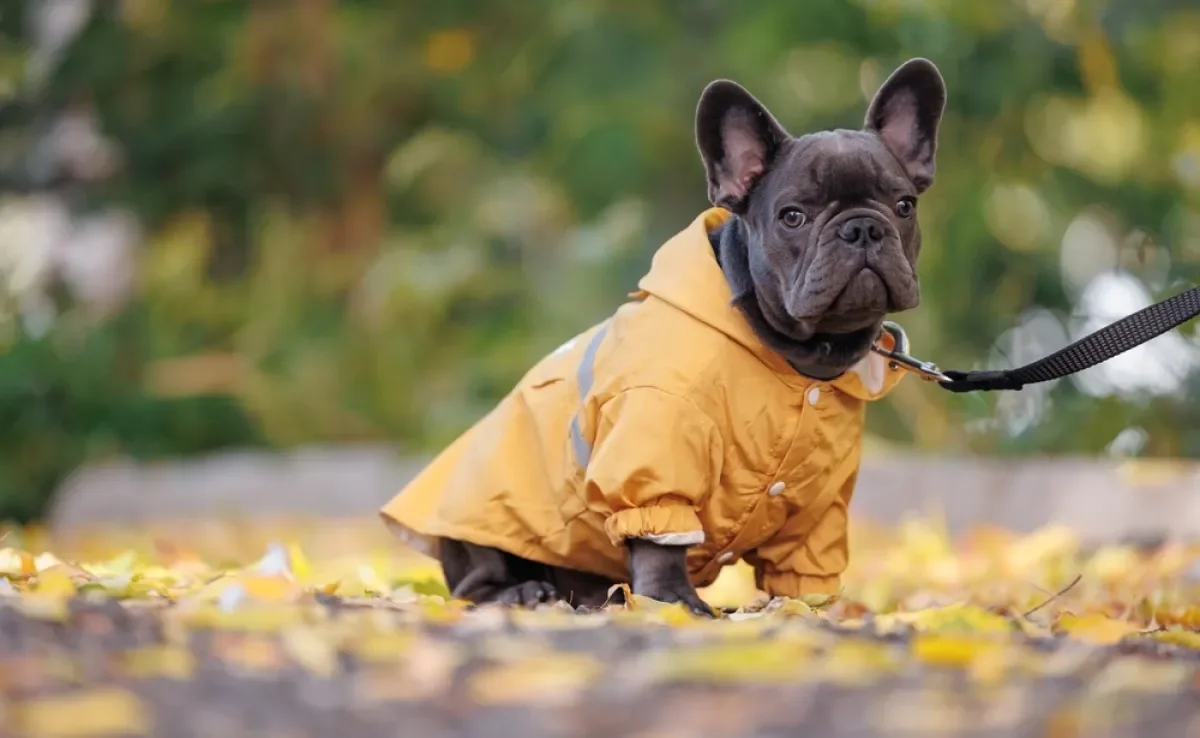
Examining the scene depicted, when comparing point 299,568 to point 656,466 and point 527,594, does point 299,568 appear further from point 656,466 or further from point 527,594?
point 656,466

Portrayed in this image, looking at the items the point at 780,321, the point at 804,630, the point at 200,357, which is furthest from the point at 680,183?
the point at 804,630

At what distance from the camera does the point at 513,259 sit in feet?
43.3

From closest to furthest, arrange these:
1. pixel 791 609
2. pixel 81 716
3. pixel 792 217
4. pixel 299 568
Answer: pixel 81 716
pixel 791 609
pixel 792 217
pixel 299 568

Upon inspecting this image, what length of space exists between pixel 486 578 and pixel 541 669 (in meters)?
1.98

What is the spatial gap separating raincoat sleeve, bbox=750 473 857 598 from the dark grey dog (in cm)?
49

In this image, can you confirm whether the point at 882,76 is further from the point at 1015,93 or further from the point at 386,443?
the point at 386,443

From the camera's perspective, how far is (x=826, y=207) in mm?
4082

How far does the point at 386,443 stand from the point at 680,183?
3.09m

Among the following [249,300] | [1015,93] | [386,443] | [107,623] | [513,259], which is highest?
[1015,93]

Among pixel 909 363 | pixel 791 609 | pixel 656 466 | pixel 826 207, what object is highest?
pixel 826 207

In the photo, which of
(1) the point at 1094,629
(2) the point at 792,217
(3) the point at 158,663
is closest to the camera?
(3) the point at 158,663

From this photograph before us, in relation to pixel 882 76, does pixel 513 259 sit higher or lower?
lower

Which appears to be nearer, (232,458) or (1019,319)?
(1019,319)

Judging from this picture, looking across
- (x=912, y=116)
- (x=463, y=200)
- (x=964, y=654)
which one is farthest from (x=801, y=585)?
(x=463, y=200)
